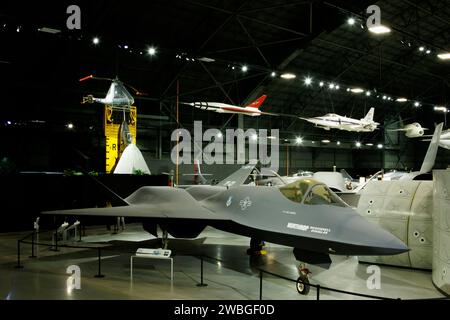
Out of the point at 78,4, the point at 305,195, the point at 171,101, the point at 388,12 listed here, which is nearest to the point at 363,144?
the point at 388,12

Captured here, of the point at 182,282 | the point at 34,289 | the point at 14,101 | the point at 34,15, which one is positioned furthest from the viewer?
the point at 14,101

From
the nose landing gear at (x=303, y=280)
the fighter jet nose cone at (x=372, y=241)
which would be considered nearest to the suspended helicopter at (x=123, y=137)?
the nose landing gear at (x=303, y=280)

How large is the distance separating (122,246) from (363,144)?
33929 millimetres

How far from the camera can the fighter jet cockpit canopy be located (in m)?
6.82

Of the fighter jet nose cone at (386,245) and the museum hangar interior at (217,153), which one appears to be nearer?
the fighter jet nose cone at (386,245)

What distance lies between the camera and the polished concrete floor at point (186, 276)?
6539mm

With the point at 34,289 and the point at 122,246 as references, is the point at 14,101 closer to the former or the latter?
the point at 122,246

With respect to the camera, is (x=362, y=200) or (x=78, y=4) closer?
(x=362, y=200)

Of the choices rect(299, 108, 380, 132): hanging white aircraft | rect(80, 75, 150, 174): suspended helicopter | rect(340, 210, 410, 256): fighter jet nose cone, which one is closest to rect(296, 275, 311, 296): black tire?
rect(340, 210, 410, 256): fighter jet nose cone

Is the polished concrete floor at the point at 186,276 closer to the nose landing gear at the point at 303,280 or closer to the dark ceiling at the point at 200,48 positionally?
the nose landing gear at the point at 303,280

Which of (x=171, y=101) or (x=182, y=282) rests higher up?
(x=171, y=101)

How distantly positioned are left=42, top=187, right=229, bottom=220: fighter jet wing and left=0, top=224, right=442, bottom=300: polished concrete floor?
1.18 meters

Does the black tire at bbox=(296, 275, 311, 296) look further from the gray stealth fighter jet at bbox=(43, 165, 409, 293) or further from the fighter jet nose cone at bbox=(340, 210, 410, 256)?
the fighter jet nose cone at bbox=(340, 210, 410, 256)
